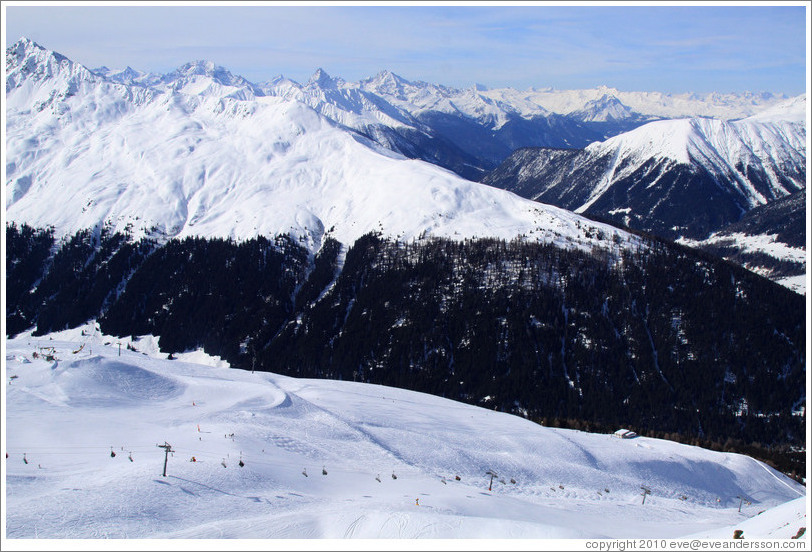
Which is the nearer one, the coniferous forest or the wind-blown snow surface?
the wind-blown snow surface

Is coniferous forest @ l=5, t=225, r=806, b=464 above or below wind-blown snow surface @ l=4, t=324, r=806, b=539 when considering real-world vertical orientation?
above

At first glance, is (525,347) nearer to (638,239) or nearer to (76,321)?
(638,239)

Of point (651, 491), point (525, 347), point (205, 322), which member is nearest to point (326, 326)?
point (205, 322)

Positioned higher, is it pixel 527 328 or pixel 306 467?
pixel 527 328

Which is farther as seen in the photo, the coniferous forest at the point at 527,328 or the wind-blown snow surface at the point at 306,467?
the coniferous forest at the point at 527,328
